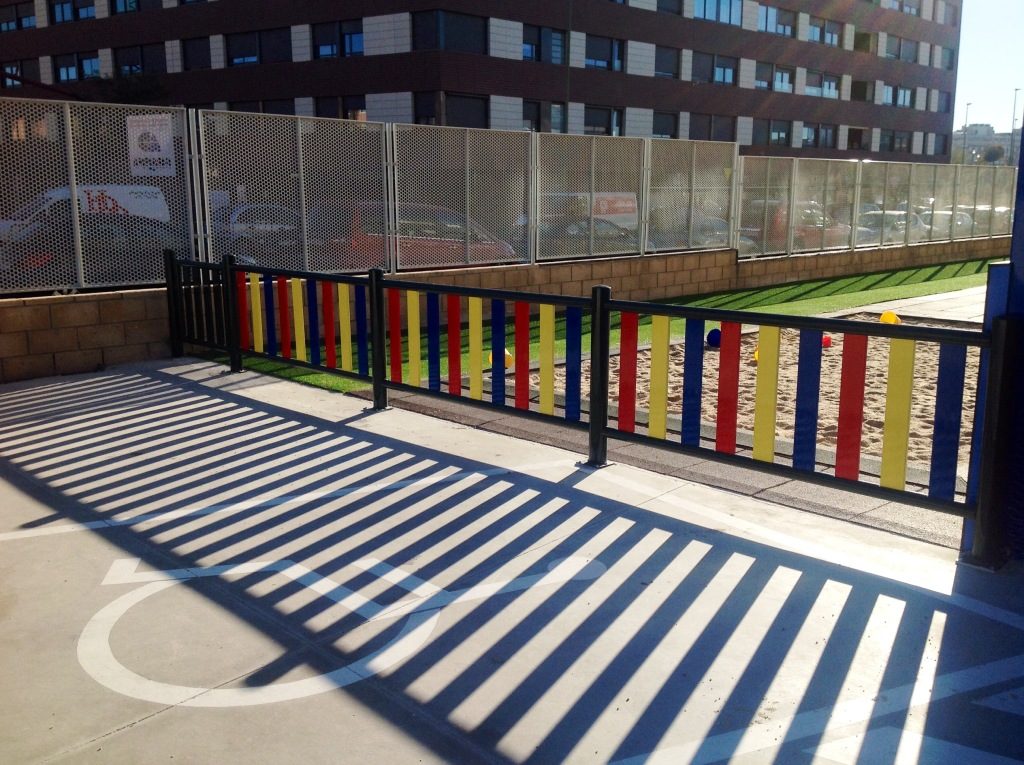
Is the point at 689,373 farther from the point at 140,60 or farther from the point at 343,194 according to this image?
the point at 140,60

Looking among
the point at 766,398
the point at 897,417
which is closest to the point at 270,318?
the point at 766,398

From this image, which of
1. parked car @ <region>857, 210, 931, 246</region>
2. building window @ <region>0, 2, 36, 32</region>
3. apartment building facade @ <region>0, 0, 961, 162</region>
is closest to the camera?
parked car @ <region>857, 210, 931, 246</region>

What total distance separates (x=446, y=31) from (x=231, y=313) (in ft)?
102

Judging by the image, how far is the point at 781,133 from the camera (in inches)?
2217

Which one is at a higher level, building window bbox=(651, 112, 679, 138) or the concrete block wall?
building window bbox=(651, 112, 679, 138)

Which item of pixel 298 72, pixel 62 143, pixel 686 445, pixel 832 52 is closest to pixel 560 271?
pixel 62 143

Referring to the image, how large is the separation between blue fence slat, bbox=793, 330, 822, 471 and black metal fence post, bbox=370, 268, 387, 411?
12.6 ft

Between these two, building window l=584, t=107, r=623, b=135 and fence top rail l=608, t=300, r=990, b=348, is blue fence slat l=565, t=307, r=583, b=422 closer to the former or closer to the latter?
fence top rail l=608, t=300, r=990, b=348

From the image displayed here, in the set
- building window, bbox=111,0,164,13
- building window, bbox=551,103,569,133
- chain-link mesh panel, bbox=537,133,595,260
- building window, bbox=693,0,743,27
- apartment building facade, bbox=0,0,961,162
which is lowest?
chain-link mesh panel, bbox=537,133,595,260

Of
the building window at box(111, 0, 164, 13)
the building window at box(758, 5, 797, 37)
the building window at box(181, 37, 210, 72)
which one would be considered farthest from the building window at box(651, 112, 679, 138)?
the building window at box(111, 0, 164, 13)

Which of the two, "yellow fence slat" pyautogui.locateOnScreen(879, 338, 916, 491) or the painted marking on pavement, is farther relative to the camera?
"yellow fence slat" pyautogui.locateOnScreen(879, 338, 916, 491)

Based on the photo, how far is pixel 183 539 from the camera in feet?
17.2

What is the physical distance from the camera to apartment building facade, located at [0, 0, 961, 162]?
1529 inches

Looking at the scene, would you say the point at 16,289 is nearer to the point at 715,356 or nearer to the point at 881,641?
the point at 715,356
